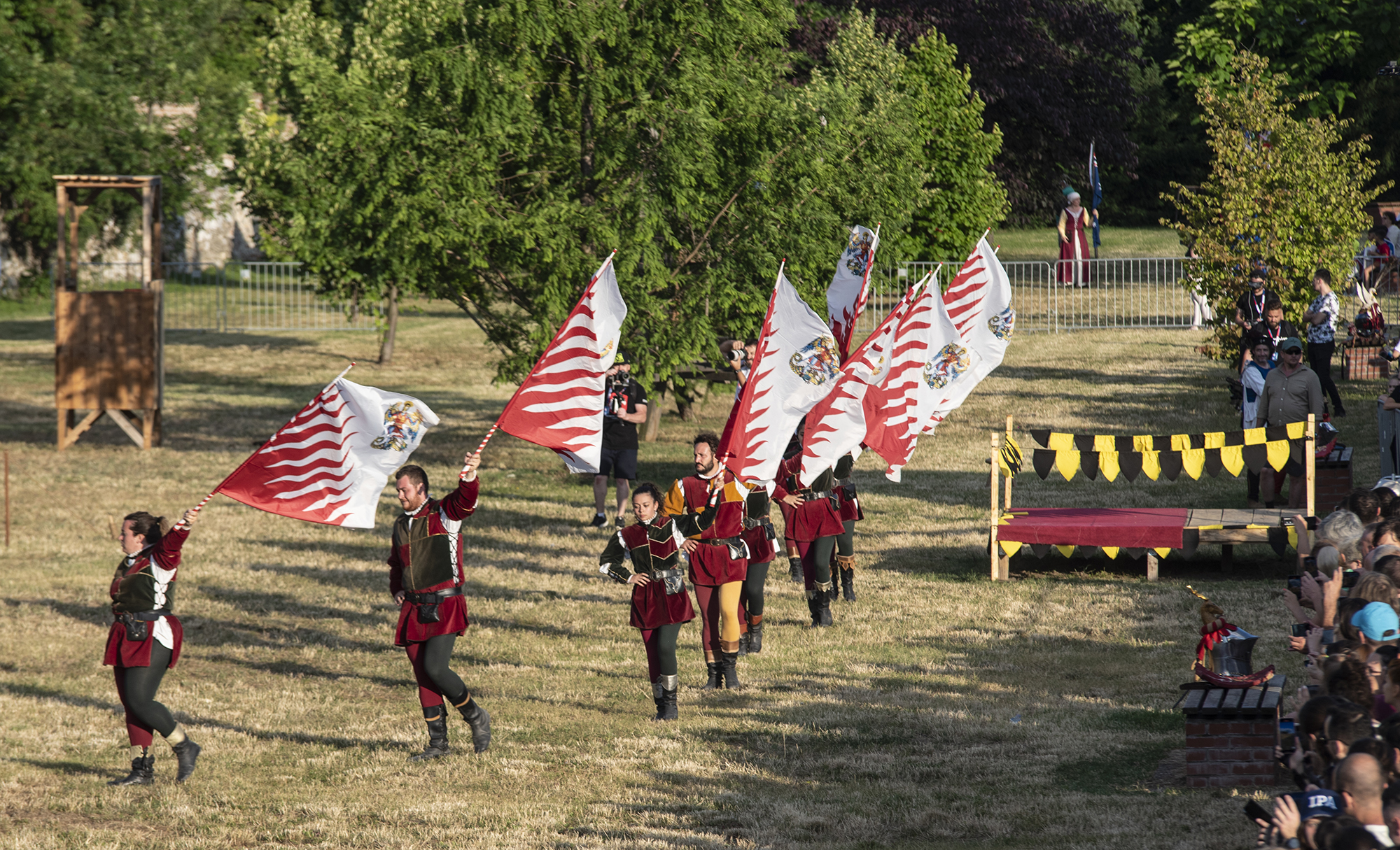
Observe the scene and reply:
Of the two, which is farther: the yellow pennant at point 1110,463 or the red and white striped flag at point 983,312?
the yellow pennant at point 1110,463

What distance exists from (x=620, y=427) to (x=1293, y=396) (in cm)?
699

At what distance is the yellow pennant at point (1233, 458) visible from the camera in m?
13.5

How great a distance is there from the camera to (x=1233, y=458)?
13594 mm

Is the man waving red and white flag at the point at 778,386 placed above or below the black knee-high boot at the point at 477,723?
above

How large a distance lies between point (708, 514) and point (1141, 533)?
5.12m

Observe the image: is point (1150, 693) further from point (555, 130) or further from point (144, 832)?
point (555, 130)

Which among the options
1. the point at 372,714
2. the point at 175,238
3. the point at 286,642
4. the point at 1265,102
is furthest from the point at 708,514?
the point at 175,238

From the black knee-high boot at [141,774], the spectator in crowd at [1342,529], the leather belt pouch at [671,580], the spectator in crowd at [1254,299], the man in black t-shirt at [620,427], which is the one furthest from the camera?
the spectator in crowd at [1254,299]

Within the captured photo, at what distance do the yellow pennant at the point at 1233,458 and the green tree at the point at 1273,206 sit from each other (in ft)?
28.0

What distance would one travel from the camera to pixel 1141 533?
1327cm

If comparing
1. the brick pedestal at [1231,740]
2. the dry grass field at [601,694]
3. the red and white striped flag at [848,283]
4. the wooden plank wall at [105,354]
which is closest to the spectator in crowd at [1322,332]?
the dry grass field at [601,694]

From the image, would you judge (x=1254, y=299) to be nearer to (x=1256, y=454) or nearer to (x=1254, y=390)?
(x=1254, y=390)

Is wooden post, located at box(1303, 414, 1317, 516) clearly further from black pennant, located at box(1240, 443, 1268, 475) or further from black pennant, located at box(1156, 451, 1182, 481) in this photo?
black pennant, located at box(1156, 451, 1182, 481)

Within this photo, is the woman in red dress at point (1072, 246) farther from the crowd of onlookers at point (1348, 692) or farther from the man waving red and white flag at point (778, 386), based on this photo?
the crowd of onlookers at point (1348, 692)
